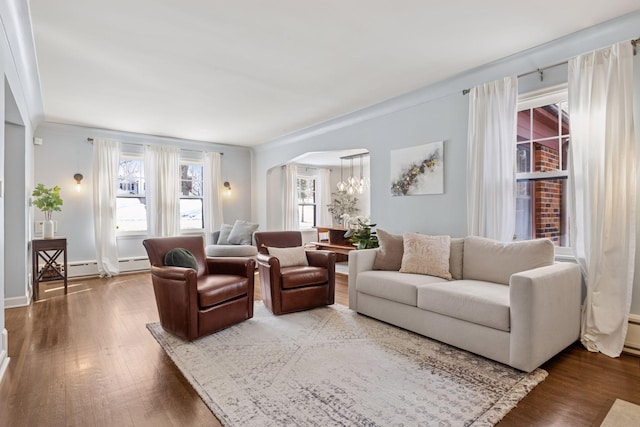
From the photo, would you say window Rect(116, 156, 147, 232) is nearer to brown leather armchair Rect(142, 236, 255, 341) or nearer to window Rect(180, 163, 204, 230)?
window Rect(180, 163, 204, 230)

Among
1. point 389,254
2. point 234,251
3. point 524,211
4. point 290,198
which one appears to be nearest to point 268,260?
point 389,254

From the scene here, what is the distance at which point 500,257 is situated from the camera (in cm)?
309

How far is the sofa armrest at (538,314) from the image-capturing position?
2.30 metres

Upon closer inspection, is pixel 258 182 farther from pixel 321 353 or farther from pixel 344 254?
pixel 321 353

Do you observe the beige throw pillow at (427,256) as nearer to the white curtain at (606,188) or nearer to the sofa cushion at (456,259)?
the sofa cushion at (456,259)

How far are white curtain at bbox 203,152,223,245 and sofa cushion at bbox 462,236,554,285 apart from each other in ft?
17.0

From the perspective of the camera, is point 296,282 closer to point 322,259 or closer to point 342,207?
point 322,259

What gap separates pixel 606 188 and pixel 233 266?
336 cm

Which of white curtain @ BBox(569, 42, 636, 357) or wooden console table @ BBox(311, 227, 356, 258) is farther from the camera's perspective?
wooden console table @ BBox(311, 227, 356, 258)

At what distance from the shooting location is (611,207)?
271cm

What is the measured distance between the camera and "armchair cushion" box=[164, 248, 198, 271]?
3.26 m

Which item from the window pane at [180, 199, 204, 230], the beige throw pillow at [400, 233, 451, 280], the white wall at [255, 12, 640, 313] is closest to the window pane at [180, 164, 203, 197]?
the window pane at [180, 199, 204, 230]

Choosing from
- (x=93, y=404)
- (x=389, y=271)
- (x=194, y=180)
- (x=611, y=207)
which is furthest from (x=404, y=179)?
(x=194, y=180)

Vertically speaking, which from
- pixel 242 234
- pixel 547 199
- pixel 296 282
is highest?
pixel 547 199
